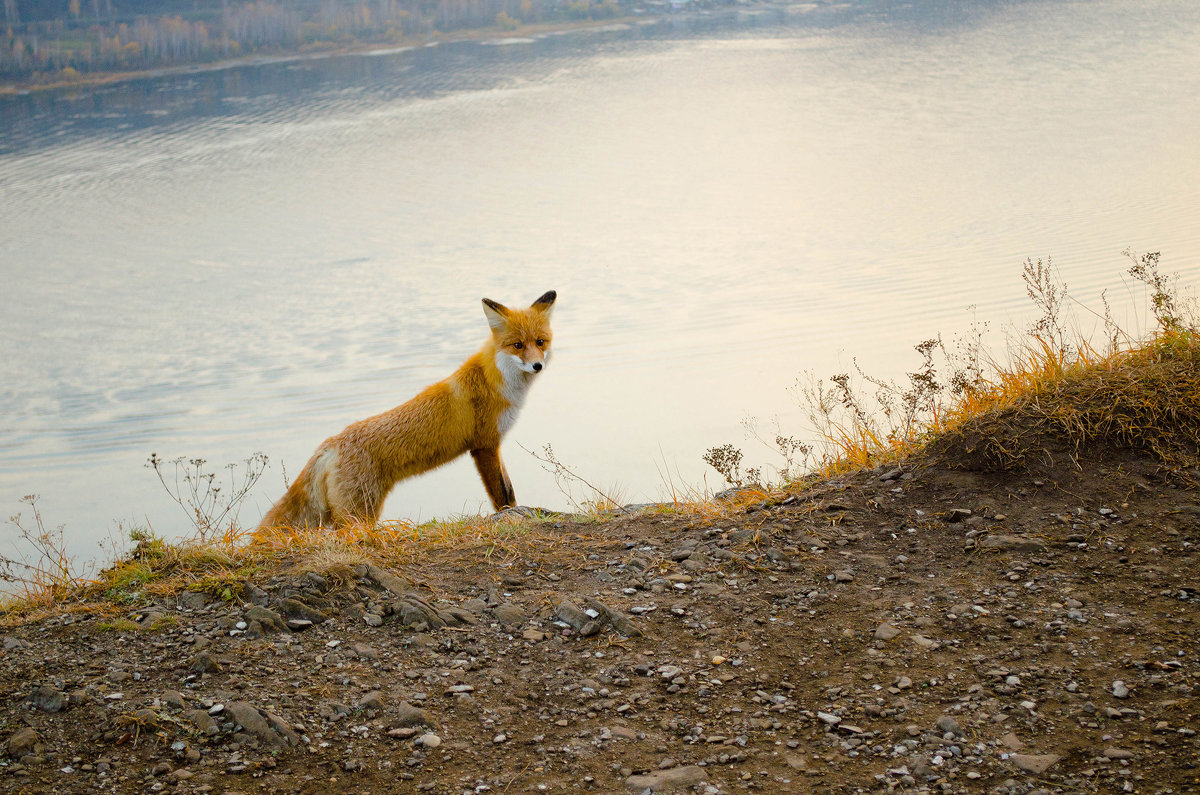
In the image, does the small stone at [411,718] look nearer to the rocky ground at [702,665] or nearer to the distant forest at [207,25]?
the rocky ground at [702,665]

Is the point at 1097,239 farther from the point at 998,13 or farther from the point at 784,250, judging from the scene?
the point at 998,13

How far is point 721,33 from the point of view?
977 inches

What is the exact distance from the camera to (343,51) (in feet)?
73.6

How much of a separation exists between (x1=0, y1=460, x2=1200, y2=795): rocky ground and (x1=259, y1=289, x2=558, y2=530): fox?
3.09 feet

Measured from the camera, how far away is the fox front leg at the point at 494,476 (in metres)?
4.34

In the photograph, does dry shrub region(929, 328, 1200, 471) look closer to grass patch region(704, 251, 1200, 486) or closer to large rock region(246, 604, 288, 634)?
grass patch region(704, 251, 1200, 486)

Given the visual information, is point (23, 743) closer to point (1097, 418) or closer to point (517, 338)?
point (517, 338)

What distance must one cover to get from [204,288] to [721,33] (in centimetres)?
1841

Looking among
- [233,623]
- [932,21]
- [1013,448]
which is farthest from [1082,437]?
[932,21]

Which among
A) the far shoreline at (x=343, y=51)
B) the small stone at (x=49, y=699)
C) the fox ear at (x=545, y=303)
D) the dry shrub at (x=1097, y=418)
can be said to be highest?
the far shoreline at (x=343, y=51)

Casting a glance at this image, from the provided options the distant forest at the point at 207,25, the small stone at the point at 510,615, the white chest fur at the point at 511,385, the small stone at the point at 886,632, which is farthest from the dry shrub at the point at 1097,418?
the distant forest at the point at 207,25

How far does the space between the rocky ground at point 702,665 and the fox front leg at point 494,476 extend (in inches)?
41.8

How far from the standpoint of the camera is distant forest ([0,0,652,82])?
18.2m

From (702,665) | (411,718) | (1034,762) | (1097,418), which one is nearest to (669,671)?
(702,665)
